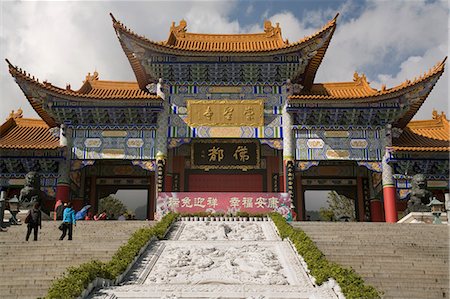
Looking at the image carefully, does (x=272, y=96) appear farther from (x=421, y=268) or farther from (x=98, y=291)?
(x=98, y=291)

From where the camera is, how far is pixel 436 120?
26703mm

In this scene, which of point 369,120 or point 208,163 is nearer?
point 369,120

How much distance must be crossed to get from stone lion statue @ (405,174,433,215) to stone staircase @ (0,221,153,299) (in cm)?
993

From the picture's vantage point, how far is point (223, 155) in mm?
25312

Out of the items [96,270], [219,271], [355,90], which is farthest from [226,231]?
[355,90]

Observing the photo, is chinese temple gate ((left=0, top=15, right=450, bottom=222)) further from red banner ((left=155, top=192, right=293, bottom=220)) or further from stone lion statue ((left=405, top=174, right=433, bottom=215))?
red banner ((left=155, top=192, right=293, bottom=220))

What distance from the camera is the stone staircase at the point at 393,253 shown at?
10.9 meters

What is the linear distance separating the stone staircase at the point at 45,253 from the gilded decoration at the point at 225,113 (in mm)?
7922

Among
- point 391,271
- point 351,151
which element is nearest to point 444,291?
point 391,271

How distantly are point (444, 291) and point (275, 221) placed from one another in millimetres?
6813

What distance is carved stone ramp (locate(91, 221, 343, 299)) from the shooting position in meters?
9.88

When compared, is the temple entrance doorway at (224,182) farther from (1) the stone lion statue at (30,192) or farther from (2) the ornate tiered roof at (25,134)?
(1) the stone lion statue at (30,192)

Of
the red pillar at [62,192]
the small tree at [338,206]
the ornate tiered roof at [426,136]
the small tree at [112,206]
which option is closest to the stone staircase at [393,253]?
the ornate tiered roof at [426,136]

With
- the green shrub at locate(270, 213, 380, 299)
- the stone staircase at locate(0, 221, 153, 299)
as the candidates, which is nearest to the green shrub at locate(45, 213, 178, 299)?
the stone staircase at locate(0, 221, 153, 299)
